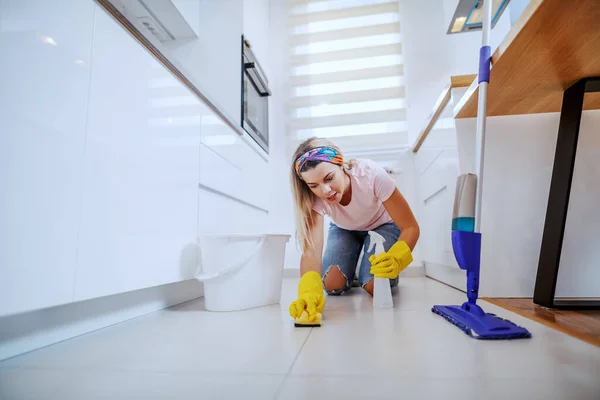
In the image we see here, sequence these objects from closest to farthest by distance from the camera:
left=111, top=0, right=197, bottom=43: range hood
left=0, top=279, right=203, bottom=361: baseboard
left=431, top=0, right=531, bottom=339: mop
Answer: left=0, top=279, right=203, bottom=361: baseboard
left=431, top=0, right=531, bottom=339: mop
left=111, top=0, right=197, bottom=43: range hood

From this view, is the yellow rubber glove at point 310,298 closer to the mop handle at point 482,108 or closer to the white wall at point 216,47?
the mop handle at point 482,108

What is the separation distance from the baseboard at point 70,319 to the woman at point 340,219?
51 cm

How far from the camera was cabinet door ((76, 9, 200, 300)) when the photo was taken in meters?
0.79

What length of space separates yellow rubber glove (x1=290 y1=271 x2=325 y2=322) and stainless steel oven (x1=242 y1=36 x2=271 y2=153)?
1049 mm

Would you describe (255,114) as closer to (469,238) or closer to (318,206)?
(318,206)

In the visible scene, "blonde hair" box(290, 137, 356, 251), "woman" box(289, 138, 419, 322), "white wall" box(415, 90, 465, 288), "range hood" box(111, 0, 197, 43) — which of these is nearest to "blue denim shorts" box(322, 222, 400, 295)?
"woman" box(289, 138, 419, 322)

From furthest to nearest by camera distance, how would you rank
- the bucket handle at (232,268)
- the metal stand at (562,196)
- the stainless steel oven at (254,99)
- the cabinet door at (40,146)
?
the stainless steel oven at (254,99)
the bucket handle at (232,268)
the metal stand at (562,196)
the cabinet door at (40,146)

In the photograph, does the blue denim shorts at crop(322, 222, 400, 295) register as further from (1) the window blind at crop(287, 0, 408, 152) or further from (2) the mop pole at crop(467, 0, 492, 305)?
(1) the window blind at crop(287, 0, 408, 152)

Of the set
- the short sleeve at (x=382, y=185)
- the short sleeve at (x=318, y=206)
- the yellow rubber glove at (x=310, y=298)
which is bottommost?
the yellow rubber glove at (x=310, y=298)

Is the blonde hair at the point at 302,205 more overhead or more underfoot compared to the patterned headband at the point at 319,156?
more underfoot

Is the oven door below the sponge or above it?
above

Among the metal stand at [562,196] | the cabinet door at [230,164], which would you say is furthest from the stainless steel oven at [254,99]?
the metal stand at [562,196]

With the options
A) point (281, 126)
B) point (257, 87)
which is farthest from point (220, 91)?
point (281, 126)

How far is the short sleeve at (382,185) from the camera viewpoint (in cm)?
133
